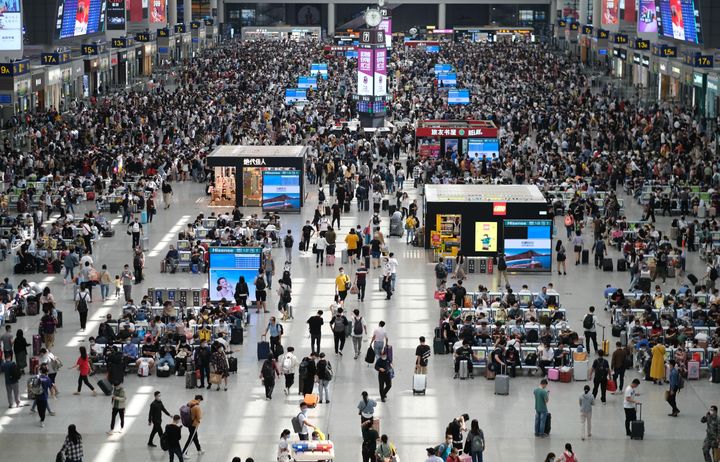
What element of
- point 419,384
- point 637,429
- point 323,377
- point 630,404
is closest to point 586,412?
point 630,404

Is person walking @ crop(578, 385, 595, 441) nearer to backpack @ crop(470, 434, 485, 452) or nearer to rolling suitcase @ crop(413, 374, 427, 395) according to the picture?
backpack @ crop(470, 434, 485, 452)

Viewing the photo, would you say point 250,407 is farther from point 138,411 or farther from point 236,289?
point 236,289

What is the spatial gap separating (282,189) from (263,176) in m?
0.70

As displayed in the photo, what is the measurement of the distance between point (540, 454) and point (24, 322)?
12.9 meters

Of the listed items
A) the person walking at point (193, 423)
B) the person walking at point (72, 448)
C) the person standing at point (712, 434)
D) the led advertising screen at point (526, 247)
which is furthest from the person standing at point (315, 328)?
the led advertising screen at point (526, 247)

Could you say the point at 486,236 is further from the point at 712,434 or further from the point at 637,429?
the point at 712,434

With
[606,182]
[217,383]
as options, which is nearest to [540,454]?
[217,383]

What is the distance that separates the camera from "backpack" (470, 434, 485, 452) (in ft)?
69.2

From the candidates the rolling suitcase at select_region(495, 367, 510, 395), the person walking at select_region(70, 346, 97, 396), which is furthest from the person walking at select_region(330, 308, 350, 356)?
the person walking at select_region(70, 346, 97, 396)

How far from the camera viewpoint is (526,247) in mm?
36844

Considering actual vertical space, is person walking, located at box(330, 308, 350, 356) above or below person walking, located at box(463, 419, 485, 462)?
above

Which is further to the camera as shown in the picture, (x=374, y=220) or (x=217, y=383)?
(x=374, y=220)

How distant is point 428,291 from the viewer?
113ft

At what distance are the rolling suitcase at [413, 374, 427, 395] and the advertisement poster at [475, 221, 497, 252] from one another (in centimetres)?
1172
